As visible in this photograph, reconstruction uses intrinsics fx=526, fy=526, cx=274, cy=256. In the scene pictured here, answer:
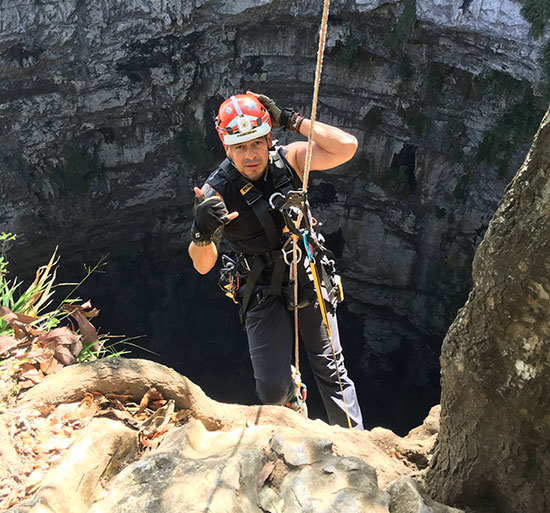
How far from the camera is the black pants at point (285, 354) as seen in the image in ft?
12.4

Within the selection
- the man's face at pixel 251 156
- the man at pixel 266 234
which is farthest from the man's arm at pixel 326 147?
the man's face at pixel 251 156

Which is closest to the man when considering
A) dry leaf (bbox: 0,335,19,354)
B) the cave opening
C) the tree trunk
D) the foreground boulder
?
the foreground boulder

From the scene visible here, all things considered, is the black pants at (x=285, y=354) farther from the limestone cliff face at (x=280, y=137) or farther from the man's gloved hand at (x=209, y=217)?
the limestone cliff face at (x=280, y=137)

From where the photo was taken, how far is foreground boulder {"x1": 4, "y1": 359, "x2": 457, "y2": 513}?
196 cm

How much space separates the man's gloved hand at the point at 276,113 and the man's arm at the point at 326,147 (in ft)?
0.40

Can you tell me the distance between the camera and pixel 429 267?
41.0ft

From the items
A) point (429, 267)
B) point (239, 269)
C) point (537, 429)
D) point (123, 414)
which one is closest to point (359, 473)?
point (537, 429)

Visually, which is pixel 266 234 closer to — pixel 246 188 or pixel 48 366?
pixel 246 188

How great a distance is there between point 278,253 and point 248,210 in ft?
1.26

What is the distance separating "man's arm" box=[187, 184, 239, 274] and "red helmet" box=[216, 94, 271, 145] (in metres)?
0.38

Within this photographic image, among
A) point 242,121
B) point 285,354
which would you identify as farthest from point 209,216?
point 285,354

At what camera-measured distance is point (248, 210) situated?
11.9 ft

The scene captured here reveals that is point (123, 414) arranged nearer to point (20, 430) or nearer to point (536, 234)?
point (20, 430)

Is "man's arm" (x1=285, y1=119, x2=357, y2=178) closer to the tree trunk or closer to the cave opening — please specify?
the tree trunk
